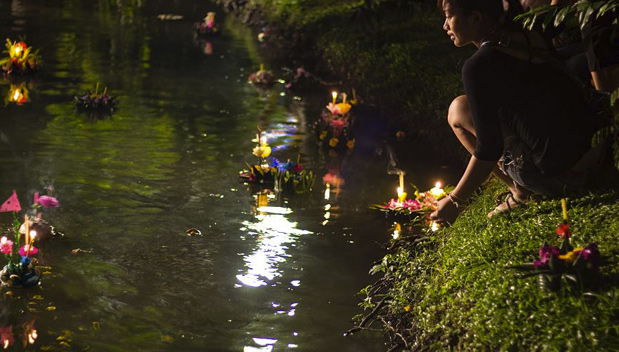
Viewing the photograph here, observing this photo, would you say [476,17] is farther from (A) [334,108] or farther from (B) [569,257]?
(A) [334,108]

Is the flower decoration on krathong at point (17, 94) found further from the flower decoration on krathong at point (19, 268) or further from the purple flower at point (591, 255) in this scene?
the purple flower at point (591, 255)

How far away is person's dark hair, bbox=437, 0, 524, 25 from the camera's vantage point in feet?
15.6

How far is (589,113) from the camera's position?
4.84 m

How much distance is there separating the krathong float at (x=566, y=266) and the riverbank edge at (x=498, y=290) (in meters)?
0.05

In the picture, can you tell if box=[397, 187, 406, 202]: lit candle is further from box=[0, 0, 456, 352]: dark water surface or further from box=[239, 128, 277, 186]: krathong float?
box=[239, 128, 277, 186]: krathong float

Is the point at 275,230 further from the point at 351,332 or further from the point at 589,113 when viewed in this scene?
the point at 589,113

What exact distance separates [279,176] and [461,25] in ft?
12.6

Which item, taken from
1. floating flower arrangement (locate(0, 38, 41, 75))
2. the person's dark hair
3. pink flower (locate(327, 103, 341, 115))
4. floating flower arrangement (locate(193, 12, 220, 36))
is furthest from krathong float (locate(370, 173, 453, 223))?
floating flower arrangement (locate(193, 12, 220, 36))

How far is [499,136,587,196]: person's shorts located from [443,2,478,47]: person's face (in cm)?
66

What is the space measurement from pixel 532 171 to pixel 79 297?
9.96 feet

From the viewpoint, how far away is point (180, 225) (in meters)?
7.17

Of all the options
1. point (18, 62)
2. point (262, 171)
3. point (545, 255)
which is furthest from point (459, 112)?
point (18, 62)

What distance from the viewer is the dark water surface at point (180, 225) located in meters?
5.20

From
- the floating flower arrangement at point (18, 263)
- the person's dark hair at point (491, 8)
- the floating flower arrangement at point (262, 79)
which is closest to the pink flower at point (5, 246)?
the floating flower arrangement at point (18, 263)
